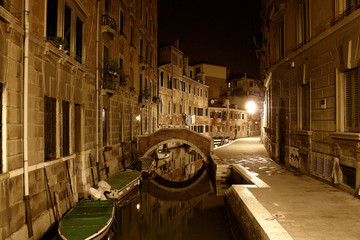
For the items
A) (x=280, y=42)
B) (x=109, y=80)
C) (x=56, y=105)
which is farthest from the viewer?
(x=280, y=42)

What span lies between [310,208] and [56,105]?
26.2ft

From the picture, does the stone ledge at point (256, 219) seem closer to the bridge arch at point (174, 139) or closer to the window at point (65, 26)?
the window at point (65, 26)

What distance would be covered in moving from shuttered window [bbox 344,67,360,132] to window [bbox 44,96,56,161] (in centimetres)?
900

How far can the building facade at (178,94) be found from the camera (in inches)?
1071

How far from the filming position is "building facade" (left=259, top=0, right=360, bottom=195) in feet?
22.9

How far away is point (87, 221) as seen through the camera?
23.0 feet

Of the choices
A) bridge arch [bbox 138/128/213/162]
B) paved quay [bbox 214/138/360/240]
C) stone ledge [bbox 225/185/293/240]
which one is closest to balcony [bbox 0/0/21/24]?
stone ledge [bbox 225/185/293/240]

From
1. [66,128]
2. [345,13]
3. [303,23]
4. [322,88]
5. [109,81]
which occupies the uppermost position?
[303,23]

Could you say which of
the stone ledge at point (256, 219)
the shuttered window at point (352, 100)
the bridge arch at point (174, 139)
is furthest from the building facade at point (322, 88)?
the bridge arch at point (174, 139)

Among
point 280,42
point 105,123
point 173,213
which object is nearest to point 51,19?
point 105,123

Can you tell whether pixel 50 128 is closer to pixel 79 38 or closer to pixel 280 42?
pixel 79 38

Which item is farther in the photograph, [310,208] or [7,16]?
[310,208]

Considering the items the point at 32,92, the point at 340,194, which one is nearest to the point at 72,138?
the point at 32,92

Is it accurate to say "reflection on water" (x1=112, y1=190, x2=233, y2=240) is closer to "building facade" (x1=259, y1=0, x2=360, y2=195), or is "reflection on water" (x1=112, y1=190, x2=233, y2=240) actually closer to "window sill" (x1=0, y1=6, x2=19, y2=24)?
"building facade" (x1=259, y1=0, x2=360, y2=195)
